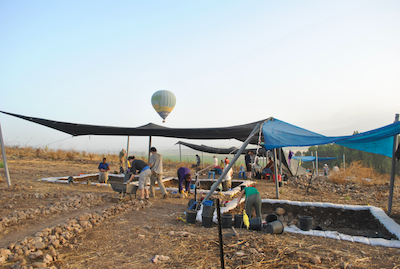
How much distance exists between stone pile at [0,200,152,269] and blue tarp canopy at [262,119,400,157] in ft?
13.7

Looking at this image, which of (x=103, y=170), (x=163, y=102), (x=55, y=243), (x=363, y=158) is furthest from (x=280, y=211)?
(x=363, y=158)

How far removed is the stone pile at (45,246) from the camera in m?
2.99

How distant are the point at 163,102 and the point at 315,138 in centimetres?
1311

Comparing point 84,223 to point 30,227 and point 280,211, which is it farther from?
point 280,211

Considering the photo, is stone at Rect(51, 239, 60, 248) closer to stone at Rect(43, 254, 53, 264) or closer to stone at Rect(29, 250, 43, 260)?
stone at Rect(29, 250, 43, 260)

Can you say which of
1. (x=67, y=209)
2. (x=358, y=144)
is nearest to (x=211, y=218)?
(x=67, y=209)

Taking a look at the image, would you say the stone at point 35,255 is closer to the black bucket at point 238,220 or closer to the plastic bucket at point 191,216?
the plastic bucket at point 191,216

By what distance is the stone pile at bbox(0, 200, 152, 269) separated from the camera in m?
2.99

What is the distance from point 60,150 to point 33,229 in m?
18.2

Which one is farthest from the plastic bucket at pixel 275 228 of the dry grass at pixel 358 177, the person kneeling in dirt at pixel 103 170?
the dry grass at pixel 358 177

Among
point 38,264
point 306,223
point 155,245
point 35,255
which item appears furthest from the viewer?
point 306,223

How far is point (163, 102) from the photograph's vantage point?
56.7ft

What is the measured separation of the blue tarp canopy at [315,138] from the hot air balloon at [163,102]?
459 inches

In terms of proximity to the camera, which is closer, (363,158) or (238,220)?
(238,220)
